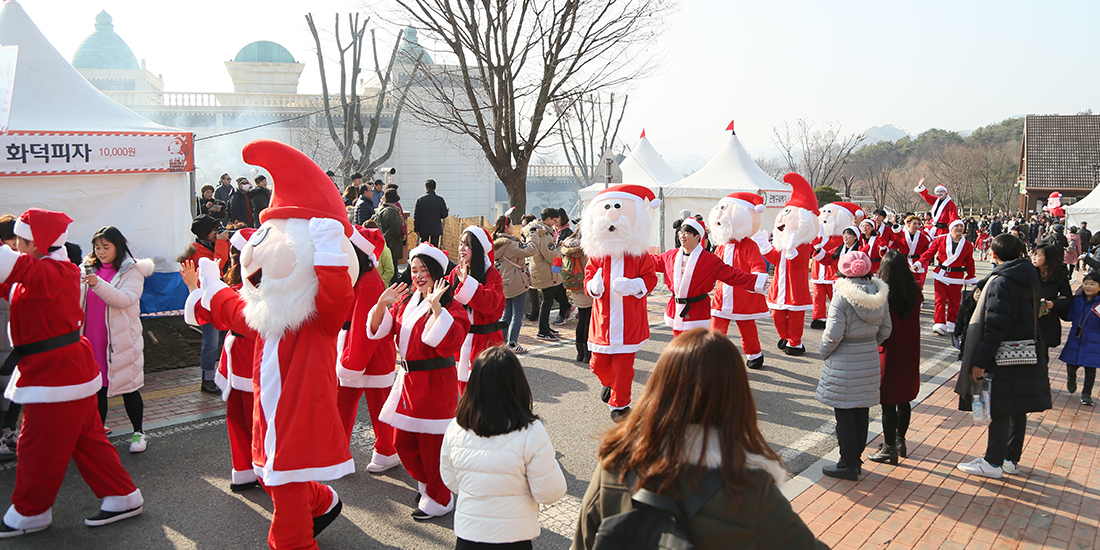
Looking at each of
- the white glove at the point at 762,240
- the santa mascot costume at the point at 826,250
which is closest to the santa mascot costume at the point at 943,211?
the santa mascot costume at the point at 826,250

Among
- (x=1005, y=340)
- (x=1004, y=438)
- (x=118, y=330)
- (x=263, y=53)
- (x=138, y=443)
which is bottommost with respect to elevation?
(x=138, y=443)

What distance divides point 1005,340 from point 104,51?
184 feet

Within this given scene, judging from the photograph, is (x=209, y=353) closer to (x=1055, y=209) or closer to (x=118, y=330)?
(x=118, y=330)

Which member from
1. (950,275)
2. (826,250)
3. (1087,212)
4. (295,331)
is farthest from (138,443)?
(1087,212)

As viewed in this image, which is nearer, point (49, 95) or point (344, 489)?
point (344, 489)

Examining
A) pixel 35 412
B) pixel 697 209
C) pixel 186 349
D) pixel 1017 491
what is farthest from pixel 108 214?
pixel 697 209

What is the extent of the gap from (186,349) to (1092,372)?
10036 millimetres

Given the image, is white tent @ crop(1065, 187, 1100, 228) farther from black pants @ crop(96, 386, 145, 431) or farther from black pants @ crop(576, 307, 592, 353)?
black pants @ crop(96, 386, 145, 431)

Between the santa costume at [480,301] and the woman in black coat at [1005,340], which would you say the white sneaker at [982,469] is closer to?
the woman in black coat at [1005,340]

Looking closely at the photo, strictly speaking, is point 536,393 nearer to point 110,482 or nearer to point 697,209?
point 110,482

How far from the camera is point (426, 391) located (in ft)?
13.7

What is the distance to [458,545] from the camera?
2916mm

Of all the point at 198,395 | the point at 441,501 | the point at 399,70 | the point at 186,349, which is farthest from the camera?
the point at 399,70

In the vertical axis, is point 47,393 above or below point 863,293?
below
